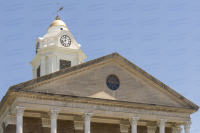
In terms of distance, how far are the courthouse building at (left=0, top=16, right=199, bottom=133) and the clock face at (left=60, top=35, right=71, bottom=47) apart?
559 inches

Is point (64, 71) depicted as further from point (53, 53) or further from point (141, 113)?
point (53, 53)

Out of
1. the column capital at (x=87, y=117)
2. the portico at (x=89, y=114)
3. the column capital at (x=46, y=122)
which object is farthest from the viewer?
the column capital at (x=46, y=122)

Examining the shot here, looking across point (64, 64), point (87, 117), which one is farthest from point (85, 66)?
point (64, 64)

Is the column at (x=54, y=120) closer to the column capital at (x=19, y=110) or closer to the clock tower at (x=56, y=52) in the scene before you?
the column capital at (x=19, y=110)

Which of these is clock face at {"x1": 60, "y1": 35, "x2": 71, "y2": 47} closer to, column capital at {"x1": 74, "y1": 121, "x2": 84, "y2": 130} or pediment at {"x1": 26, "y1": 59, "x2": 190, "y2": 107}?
pediment at {"x1": 26, "y1": 59, "x2": 190, "y2": 107}

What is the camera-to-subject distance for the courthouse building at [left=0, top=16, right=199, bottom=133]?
4191cm

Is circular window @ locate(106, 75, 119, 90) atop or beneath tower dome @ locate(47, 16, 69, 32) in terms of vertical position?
beneath

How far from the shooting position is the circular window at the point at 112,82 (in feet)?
148

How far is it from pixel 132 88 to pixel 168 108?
161 inches

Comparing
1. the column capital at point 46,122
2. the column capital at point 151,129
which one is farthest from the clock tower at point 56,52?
the column capital at point 151,129

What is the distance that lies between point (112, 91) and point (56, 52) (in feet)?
50.4

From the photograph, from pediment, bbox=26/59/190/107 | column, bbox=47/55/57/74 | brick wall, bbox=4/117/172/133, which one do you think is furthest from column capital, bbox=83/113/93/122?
column, bbox=47/55/57/74

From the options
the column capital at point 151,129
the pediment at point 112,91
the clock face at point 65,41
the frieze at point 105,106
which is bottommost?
the column capital at point 151,129

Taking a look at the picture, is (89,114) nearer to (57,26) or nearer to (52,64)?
(52,64)
